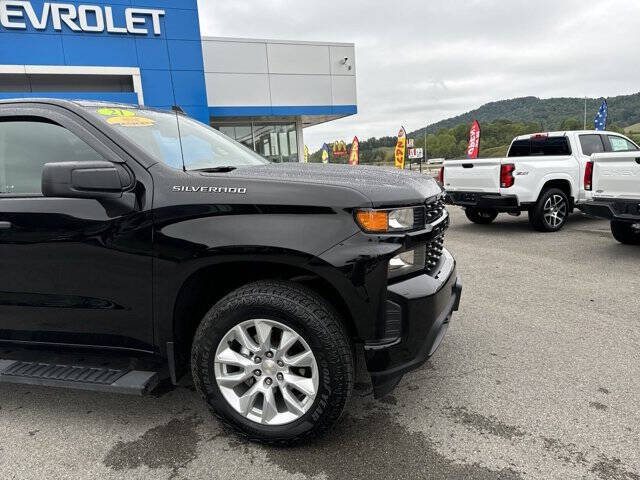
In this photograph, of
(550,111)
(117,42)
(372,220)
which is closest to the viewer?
(372,220)

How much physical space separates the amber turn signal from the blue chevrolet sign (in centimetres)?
1482

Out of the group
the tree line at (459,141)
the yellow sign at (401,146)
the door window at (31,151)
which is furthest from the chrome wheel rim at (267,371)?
the tree line at (459,141)

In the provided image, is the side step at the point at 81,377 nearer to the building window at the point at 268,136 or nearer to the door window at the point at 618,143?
the door window at the point at 618,143

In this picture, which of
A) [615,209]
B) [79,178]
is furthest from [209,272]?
[615,209]

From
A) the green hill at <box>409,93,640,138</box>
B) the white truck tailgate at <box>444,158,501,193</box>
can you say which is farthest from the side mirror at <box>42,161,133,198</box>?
the green hill at <box>409,93,640,138</box>

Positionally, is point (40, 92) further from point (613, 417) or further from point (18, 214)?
point (613, 417)

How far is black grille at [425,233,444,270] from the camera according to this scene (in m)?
2.49

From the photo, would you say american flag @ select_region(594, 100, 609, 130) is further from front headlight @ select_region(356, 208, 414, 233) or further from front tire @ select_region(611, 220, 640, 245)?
front headlight @ select_region(356, 208, 414, 233)

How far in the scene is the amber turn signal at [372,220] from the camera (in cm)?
219

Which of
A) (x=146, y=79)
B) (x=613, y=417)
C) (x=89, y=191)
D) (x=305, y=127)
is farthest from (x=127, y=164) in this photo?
(x=305, y=127)

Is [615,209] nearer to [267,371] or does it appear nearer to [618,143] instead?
[618,143]

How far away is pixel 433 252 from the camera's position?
2557 millimetres

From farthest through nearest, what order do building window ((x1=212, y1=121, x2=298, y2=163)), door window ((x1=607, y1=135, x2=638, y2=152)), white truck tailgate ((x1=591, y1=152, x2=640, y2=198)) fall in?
building window ((x1=212, y1=121, x2=298, y2=163))
door window ((x1=607, y1=135, x2=638, y2=152))
white truck tailgate ((x1=591, y1=152, x2=640, y2=198))

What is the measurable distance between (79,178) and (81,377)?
1.09 metres
